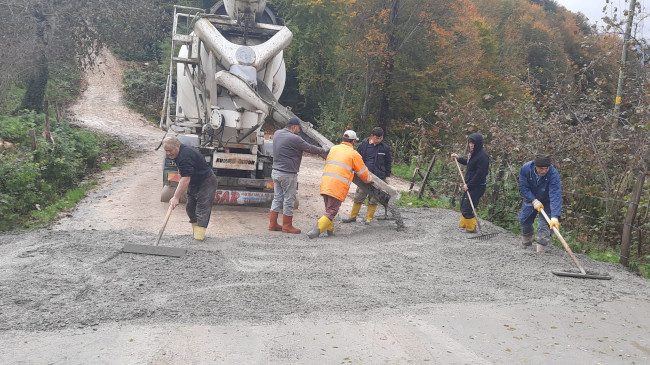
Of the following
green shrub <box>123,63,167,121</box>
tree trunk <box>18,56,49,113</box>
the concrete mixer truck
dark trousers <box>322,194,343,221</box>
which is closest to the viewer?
dark trousers <box>322,194,343,221</box>

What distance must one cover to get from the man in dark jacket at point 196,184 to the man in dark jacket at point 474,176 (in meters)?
3.94

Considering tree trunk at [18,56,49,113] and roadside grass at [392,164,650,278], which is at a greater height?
tree trunk at [18,56,49,113]

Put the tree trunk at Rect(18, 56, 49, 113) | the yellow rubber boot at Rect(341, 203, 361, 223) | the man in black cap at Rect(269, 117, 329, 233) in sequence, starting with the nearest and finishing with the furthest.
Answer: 1. the man in black cap at Rect(269, 117, 329, 233)
2. the yellow rubber boot at Rect(341, 203, 361, 223)
3. the tree trunk at Rect(18, 56, 49, 113)

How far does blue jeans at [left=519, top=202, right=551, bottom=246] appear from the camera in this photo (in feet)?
24.9

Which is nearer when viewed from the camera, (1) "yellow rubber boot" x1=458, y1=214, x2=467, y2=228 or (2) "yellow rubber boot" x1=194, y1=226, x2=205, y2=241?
(2) "yellow rubber boot" x1=194, y1=226, x2=205, y2=241

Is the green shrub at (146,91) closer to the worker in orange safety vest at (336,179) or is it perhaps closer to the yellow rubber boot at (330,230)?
the yellow rubber boot at (330,230)

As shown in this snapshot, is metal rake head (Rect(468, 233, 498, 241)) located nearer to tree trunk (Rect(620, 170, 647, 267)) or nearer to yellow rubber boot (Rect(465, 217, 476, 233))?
yellow rubber boot (Rect(465, 217, 476, 233))

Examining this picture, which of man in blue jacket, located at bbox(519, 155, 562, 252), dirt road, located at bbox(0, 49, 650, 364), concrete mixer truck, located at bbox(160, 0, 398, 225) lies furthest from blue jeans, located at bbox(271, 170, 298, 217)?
man in blue jacket, located at bbox(519, 155, 562, 252)

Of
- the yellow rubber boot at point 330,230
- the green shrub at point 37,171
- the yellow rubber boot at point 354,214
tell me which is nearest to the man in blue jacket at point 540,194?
the yellow rubber boot at point 330,230

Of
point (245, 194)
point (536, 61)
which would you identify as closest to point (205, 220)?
point (245, 194)

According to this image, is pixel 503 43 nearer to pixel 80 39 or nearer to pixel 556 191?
pixel 80 39

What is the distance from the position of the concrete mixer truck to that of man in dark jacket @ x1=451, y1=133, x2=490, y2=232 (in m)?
1.19

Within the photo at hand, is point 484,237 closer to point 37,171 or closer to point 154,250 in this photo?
point 154,250

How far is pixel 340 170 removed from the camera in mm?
8289
